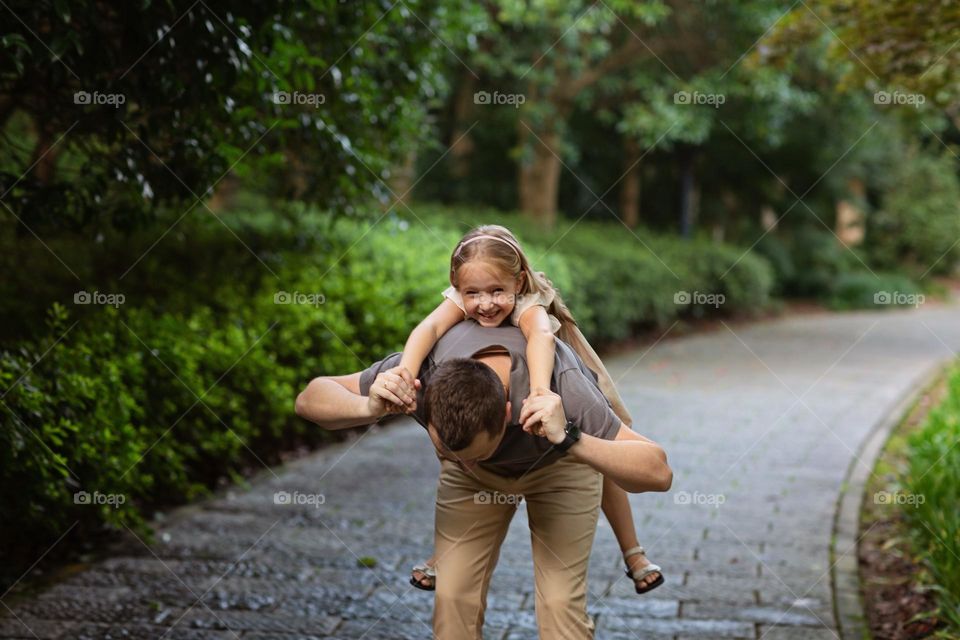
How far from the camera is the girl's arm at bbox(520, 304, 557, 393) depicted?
260 cm

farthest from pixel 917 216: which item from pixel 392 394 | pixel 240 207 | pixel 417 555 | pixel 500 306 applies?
pixel 392 394

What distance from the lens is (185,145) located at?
512 centimetres

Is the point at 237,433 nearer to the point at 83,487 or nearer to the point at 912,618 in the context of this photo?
the point at 83,487

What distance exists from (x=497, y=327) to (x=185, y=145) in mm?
2869

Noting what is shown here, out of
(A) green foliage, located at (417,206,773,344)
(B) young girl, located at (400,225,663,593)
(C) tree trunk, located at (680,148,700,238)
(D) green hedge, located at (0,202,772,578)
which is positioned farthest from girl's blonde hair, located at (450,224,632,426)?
(C) tree trunk, located at (680,148,700,238)

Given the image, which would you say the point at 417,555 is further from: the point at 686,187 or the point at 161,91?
the point at 686,187

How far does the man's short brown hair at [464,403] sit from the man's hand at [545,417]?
7cm


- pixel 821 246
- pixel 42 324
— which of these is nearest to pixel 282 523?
pixel 42 324

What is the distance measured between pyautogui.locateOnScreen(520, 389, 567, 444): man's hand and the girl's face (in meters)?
0.36

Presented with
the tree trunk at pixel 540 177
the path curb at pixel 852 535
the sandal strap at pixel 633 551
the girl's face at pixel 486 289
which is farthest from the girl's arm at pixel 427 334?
the tree trunk at pixel 540 177

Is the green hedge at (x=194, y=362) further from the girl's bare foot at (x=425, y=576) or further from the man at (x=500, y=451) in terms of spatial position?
the man at (x=500, y=451)

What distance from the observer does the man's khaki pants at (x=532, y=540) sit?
2814 mm

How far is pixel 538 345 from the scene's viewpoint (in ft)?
8.71

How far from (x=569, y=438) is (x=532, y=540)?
1.86 feet
